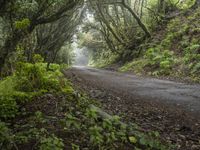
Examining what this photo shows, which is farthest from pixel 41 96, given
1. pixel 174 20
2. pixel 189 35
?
pixel 174 20

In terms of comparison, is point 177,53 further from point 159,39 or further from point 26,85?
point 26,85

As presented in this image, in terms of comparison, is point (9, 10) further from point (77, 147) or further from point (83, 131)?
point (77, 147)

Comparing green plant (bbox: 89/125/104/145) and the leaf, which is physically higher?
green plant (bbox: 89/125/104/145)

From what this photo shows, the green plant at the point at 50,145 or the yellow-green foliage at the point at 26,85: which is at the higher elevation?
the yellow-green foliage at the point at 26,85

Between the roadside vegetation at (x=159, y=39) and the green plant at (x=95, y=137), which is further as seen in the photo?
the roadside vegetation at (x=159, y=39)

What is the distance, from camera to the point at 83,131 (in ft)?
16.5

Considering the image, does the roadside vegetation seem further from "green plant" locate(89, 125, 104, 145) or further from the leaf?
"green plant" locate(89, 125, 104, 145)

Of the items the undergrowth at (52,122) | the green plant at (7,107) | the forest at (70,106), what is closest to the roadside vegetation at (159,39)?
the forest at (70,106)

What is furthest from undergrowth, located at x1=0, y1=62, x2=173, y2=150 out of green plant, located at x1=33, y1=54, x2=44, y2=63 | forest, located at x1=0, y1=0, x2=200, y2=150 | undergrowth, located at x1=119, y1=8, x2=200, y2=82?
undergrowth, located at x1=119, y1=8, x2=200, y2=82

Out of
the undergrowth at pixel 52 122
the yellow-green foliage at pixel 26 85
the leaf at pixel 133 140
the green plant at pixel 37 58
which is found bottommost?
the leaf at pixel 133 140

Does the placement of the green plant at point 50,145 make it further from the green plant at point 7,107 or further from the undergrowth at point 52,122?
the green plant at point 7,107

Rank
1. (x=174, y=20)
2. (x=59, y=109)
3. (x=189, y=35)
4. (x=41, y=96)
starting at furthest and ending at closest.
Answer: (x=174, y=20), (x=189, y=35), (x=41, y=96), (x=59, y=109)

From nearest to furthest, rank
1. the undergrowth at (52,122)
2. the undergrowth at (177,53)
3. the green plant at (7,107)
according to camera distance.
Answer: the undergrowth at (52,122)
the green plant at (7,107)
the undergrowth at (177,53)

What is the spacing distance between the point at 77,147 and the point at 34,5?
20.4ft
